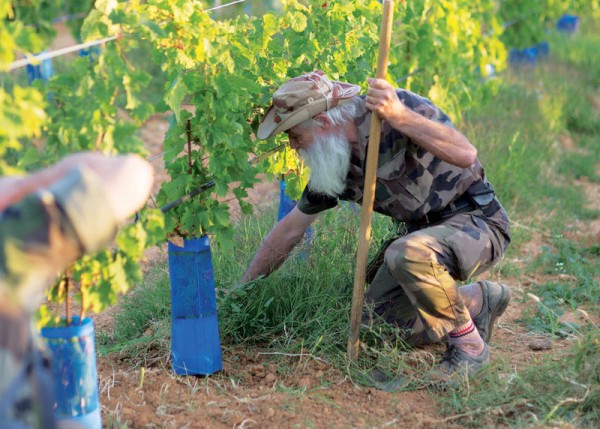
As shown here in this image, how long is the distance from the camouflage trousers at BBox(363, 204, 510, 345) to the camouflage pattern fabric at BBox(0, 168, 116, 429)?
5.98 feet

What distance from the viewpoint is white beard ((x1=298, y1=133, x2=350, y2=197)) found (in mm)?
3857

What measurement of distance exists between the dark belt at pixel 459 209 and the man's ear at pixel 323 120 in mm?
630

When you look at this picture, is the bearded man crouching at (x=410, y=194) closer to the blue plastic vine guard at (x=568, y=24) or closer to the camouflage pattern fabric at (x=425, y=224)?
the camouflage pattern fabric at (x=425, y=224)

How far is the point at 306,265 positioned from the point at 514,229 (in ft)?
7.20

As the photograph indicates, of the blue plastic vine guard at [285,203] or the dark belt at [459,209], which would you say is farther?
the blue plastic vine guard at [285,203]

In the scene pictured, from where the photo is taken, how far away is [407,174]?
3.99m

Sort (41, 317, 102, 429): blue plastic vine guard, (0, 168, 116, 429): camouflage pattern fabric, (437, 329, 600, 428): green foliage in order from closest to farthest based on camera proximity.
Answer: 1. (0, 168, 116, 429): camouflage pattern fabric
2. (41, 317, 102, 429): blue plastic vine guard
3. (437, 329, 600, 428): green foliage

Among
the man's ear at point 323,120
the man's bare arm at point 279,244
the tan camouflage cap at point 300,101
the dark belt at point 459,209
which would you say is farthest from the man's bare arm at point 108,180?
the dark belt at point 459,209

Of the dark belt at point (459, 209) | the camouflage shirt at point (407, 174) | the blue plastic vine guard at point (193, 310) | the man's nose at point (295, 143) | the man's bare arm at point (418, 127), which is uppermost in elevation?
the man's bare arm at point (418, 127)

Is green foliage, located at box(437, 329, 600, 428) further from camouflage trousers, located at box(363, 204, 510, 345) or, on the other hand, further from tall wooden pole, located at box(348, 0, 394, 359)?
tall wooden pole, located at box(348, 0, 394, 359)

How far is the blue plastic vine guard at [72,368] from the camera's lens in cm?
296

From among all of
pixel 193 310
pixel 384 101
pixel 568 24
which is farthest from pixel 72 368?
pixel 568 24

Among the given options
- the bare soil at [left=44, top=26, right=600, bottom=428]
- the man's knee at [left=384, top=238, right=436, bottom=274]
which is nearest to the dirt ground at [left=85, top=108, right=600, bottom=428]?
the bare soil at [left=44, top=26, right=600, bottom=428]

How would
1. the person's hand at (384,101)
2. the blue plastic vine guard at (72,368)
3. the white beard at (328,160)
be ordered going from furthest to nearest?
the white beard at (328,160)
the person's hand at (384,101)
the blue plastic vine guard at (72,368)
